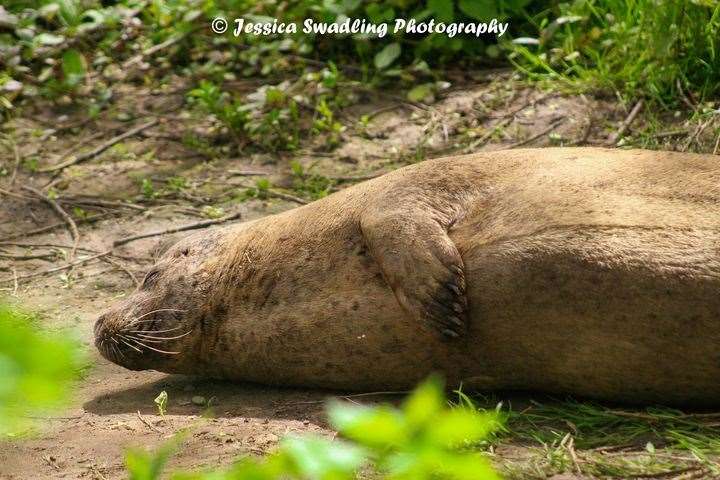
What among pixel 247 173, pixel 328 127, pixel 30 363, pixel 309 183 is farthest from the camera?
pixel 328 127

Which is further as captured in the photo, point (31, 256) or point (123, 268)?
point (31, 256)

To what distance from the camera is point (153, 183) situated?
6852mm

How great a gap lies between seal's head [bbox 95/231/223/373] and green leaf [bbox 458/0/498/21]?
3.24 m

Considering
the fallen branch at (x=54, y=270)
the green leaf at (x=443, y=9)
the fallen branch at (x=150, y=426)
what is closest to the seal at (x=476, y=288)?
the fallen branch at (x=150, y=426)

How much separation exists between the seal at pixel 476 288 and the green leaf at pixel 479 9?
3167 mm

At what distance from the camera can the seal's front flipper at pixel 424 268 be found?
3.61m

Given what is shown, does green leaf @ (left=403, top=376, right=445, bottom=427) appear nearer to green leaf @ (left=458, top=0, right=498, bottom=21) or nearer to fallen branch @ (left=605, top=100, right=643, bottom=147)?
fallen branch @ (left=605, top=100, right=643, bottom=147)

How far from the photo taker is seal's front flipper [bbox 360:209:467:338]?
361 centimetres

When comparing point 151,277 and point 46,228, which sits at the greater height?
point 151,277

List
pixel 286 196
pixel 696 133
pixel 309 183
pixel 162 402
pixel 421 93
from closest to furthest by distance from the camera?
pixel 162 402, pixel 696 133, pixel 286 196, pixel 309 183, pixel 421 93

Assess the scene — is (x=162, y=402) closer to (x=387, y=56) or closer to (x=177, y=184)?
(x=177, y=184)

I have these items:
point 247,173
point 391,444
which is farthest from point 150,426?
point 391,444

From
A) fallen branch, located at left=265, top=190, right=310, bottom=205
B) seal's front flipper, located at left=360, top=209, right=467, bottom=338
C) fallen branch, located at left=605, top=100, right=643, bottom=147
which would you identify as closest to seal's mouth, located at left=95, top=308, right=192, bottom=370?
seal's front flipper, located at left=360, top=209, right=467, bottom=338

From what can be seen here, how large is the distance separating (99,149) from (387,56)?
2201mm
